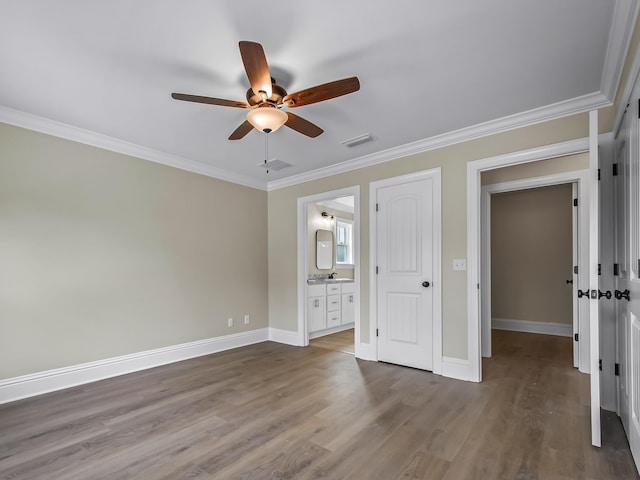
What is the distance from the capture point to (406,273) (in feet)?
12.5

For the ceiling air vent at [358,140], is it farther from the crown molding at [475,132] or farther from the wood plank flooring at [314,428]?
the wood plank flooring at [314,428]

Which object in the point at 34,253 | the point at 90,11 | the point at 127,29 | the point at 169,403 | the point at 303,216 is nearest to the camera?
the point at 90,11

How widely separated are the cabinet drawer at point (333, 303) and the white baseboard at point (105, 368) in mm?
1504

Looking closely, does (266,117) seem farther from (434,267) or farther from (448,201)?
(434,267)

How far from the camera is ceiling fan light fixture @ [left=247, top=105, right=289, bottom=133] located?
7.45 feet

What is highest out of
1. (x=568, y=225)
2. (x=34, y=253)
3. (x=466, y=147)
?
(x=466, y=147)

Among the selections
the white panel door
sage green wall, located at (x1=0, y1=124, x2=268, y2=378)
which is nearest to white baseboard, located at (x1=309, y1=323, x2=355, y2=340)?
sage green wall, located at (x1=0, y1=124, x2=268, y2=378)

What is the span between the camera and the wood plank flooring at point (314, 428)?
192 cm

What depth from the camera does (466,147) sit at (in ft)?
11.3

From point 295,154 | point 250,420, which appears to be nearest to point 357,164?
point 295,154

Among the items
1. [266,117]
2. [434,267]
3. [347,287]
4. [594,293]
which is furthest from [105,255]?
[594,293]

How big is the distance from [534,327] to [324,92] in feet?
18.5

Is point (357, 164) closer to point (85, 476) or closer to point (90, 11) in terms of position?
point (90, 11)

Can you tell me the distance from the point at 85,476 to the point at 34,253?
2174 mm
